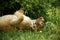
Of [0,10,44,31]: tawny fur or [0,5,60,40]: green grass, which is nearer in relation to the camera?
[0,5,60,40]: green grass

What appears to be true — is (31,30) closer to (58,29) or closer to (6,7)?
(6,7)

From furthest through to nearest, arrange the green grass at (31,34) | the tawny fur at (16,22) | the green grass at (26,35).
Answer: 1. the tawny fur at (16,22)
2. the green grass at (26,35)
3. the green grass at (31,34)

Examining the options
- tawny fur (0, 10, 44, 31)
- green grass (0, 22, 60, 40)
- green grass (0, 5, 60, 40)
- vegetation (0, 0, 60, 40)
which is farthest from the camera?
tawny fur (0, 10, 44, 31)

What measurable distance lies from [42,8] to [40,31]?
1.23 metres

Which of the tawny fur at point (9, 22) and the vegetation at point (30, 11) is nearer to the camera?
the vegetation at point (30, 11)

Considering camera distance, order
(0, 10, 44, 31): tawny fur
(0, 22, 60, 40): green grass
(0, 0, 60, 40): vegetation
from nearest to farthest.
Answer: (0, 22, 60, 40): green grass < (0, 0, 60, 40): vegetation < (0, 10, 44, 31): tawny fur

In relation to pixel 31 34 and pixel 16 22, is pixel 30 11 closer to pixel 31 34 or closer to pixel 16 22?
pixel 16 22

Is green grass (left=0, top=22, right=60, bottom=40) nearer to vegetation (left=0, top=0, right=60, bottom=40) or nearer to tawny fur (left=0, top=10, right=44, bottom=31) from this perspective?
vegetation (left=0, top=0, right=60, bottom=40)

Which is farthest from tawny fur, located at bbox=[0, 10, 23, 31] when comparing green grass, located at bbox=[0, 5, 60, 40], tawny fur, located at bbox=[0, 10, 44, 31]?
green grass, located at bbox=[0, 5, 60, 40]

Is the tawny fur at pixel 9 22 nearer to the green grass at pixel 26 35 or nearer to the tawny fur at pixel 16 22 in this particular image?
the tawny fur at pixel 16 22

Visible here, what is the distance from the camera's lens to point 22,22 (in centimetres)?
930

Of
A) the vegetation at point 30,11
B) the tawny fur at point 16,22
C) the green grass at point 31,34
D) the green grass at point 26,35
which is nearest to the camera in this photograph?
the green grass at point 31,34

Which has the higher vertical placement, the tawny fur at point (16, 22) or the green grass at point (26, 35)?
the tawny fur at point (16, 22)

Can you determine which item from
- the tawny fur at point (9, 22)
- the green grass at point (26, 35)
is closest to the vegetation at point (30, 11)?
the green grass at point (26, 35)
